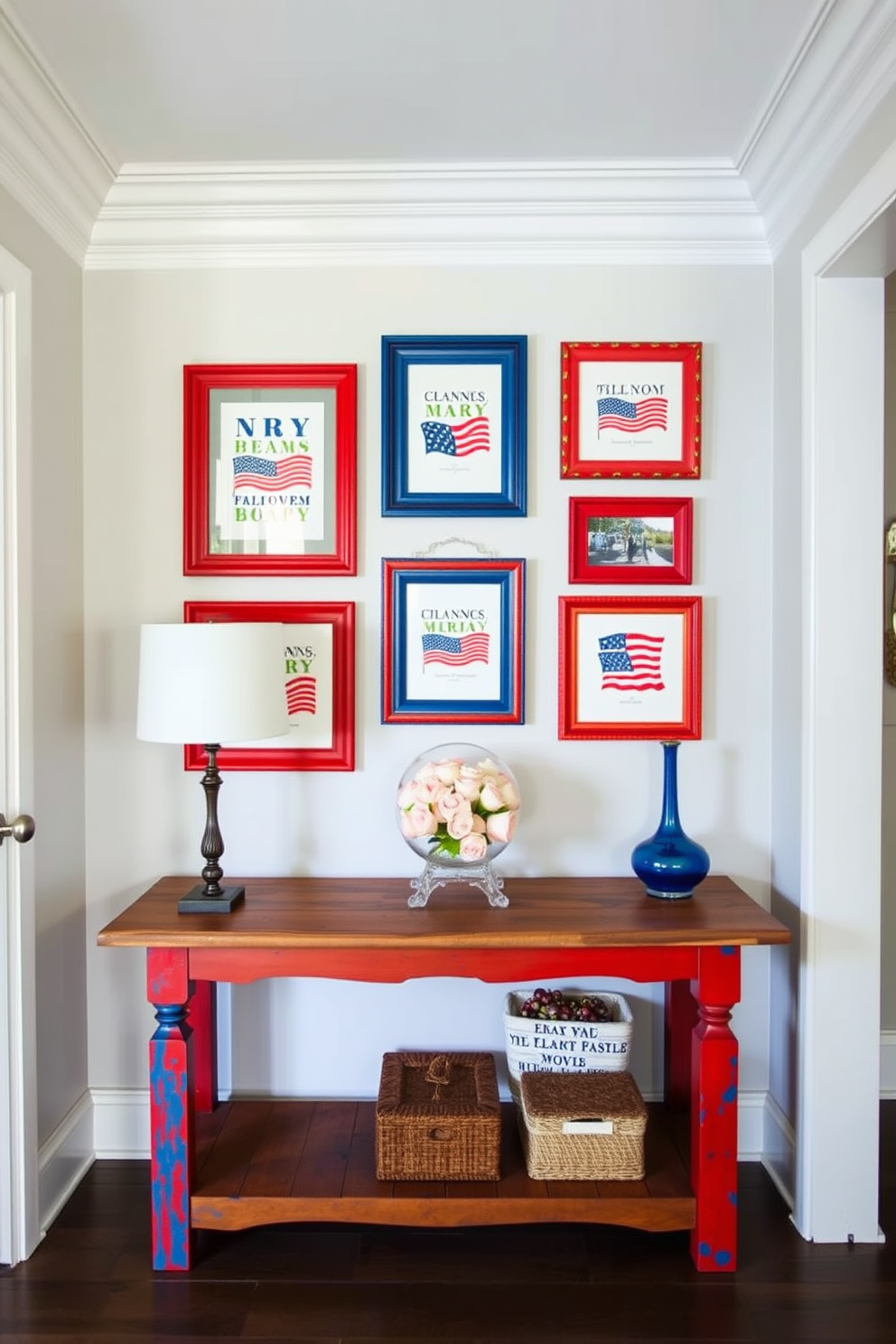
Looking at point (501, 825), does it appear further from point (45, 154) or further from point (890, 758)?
point (45, 154)

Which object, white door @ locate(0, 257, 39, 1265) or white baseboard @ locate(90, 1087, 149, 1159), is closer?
white door @ locate(0, 257, 39, 1265)

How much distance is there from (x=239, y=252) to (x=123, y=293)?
342 millimetres

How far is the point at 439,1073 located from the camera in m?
2.30

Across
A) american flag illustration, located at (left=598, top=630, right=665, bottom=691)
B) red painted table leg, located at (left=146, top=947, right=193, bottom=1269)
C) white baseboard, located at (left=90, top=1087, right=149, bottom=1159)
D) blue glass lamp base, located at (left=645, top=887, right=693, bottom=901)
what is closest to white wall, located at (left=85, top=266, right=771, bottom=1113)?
white baseboard, located at (left=90, top=1087, right=149, bottom=1159)

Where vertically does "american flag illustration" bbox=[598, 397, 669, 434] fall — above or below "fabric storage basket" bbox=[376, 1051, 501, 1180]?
above

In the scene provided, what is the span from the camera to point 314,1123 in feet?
7.67

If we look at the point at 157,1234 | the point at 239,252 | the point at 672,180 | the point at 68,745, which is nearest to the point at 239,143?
the point at 239,252

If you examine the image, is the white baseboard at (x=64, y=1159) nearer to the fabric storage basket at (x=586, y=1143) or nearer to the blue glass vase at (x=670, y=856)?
the fabric storage basket at (x=586, y=1143)

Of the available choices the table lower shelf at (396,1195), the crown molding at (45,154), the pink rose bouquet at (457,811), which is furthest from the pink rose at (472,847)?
the crown molding at (45,154)

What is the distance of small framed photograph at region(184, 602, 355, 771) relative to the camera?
97.4 inches

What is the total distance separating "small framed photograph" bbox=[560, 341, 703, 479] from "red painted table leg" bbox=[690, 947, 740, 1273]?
129cm

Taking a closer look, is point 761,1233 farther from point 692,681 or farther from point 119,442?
point 119,442

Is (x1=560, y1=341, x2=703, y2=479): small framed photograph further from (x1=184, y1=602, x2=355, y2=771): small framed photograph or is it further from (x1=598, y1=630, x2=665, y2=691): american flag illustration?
(x1=184, y1=602, x2=355, y2=771): small framed photograph

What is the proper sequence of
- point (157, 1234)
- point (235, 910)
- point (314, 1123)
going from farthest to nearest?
point (314, 1123) → point (235, 910) → point (157, 1234)
